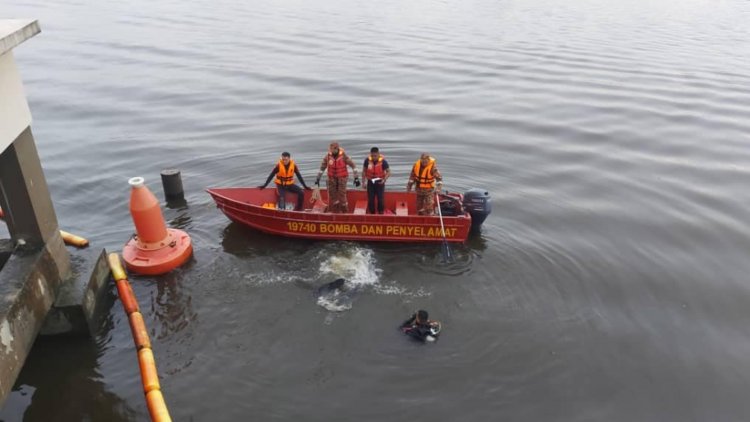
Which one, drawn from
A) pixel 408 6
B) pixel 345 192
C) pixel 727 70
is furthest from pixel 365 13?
pixel 345 192

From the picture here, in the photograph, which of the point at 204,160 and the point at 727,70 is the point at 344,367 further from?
the point at 727,70

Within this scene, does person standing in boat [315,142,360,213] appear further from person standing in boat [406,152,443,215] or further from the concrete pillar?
the concrete pillar

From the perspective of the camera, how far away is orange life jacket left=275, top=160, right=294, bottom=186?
1331cm

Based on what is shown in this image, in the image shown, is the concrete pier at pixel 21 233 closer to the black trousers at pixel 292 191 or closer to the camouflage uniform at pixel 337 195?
the black trousers at pixel 292 191

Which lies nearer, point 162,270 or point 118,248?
point 162,270

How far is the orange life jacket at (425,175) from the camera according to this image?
13.1m

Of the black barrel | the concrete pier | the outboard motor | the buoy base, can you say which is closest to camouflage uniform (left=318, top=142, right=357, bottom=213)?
the outboard motor

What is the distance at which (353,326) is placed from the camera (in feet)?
34.7

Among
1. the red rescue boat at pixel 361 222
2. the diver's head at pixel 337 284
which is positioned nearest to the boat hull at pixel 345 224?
the red rescue boat at pixel 361 222

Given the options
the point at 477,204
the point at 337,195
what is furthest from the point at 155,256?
the point at 477,204

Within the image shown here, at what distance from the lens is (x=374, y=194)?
13.7 meters

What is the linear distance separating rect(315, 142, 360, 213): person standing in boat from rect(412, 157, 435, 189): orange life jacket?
5.01 feet

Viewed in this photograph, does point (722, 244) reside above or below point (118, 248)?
below

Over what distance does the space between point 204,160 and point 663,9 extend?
176 ft
